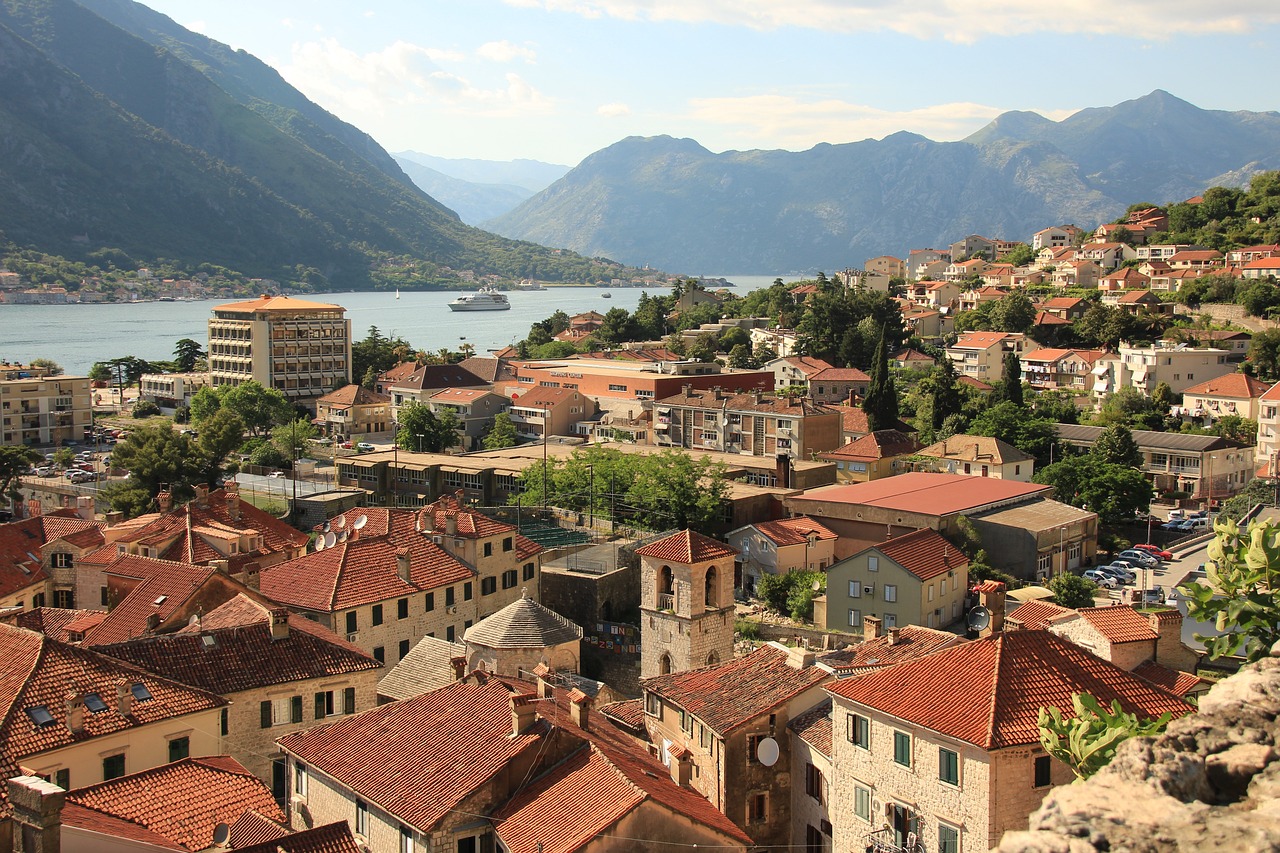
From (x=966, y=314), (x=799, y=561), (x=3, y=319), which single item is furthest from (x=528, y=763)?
(x=3, y=319)

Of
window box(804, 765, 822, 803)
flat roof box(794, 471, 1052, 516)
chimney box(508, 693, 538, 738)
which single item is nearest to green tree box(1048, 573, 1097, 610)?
flat roof box(794, 471, 1052, 516)

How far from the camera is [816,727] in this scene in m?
18.1

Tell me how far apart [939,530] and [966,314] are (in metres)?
53.9

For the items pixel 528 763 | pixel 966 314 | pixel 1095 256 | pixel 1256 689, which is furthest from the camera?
pixel 1095 256

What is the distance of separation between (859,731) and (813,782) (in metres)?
2.14

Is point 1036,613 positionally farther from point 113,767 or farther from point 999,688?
point 113,767

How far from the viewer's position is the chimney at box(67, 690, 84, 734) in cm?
1602

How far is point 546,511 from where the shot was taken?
42.9 metres

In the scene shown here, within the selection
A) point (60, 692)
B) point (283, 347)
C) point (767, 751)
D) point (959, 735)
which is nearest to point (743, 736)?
point (767, 751)

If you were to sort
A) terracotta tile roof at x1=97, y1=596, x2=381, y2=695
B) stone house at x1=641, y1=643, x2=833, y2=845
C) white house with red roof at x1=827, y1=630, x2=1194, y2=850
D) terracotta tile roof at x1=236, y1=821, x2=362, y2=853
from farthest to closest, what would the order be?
terracotta tile roof at x1=97, y1=596, x2=381, y2=695, stone house at x1=641, y1=643, x2=833, y2=845, white house with red roof at x1=827, y1=630, x2=1194, y2=850, terracotta tile roof at x1=236, y1=821, x2=362, y2=853

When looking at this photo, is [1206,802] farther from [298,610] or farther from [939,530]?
[939,530]

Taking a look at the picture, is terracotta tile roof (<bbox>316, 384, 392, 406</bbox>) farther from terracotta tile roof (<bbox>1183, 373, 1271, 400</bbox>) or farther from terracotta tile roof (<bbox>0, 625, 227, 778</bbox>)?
terracotta tile roof (<bbox>0, 625, 227, 778</bbox>)

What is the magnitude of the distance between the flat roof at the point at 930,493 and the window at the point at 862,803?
79.5 ft

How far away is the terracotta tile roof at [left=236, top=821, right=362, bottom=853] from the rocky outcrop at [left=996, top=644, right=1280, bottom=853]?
934 centimetres
